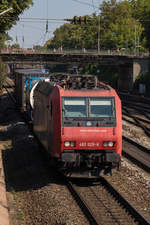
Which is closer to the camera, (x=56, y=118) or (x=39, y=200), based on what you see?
(x=39, y=200)

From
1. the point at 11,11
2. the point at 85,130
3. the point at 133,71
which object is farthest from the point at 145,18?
the point at 85,130

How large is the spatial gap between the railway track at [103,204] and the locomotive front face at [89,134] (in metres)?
0.75

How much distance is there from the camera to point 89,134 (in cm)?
1309

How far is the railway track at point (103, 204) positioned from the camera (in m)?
10.7

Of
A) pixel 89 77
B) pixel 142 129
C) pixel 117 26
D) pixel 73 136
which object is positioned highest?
pixel 117 26

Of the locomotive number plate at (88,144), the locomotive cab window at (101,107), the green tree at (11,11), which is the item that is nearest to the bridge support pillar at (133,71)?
the green tree at (11,11)

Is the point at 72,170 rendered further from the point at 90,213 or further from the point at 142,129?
the point at 142,129

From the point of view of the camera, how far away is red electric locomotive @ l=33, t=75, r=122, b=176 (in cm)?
1302

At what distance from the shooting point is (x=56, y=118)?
13.4 metres

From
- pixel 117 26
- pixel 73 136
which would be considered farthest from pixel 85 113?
pixel 117 26

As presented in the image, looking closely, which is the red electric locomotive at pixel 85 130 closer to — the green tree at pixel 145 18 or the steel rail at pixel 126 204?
the steel rail at pixel 126 204

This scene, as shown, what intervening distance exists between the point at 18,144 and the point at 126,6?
267 feet

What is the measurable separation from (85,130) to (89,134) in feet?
0.60

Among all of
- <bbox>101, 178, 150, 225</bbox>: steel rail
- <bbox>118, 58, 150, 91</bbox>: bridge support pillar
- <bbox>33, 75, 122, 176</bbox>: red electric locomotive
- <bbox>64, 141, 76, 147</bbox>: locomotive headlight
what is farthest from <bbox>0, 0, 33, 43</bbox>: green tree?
<bbox>118, 58, 150, 91</bbox>: bridge support pillar
